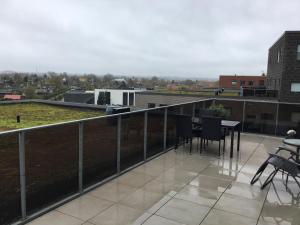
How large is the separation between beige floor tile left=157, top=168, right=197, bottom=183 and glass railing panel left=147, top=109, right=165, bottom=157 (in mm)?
940

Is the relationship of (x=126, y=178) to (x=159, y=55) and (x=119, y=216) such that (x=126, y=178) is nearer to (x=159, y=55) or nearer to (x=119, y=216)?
(x=119, y=216)

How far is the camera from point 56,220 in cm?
314

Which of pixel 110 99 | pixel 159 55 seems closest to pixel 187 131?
pixel 110 99

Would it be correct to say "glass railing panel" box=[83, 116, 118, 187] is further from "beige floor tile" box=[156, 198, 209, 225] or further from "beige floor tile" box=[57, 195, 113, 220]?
"beige floor tile" box=[156, 198, 209, 225]

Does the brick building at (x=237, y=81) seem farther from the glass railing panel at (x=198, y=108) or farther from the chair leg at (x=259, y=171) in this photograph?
the chair leg at (x=259, y=171)

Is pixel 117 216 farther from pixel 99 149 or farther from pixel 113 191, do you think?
pixel 99 149

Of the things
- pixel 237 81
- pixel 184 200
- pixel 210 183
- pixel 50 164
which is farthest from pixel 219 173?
pixel 237 81

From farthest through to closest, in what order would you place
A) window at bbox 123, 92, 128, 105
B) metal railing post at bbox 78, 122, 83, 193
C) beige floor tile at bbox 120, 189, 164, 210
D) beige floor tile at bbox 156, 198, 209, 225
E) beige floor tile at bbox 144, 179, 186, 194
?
window at bbox 123, 92, 128, 105 < beige floor tile at bbox 144, 179, 186, 194 < metal railing post at bbox 78, 122, 83, 193 < beige floor tile at bbox 120, 189, 164, 210 < beige floor tile at bbox 156, 198, 209, 225

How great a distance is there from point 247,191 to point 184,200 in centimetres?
110

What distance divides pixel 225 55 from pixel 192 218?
4248 centimetres

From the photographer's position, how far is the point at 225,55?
141 feet

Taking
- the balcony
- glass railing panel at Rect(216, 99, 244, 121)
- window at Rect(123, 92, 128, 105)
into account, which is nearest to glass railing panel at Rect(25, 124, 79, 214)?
the balcony

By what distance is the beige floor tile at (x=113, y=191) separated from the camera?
3836 mm

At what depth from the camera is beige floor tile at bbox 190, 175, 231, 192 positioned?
431 cm
